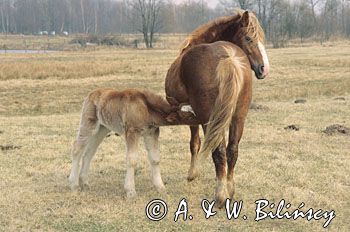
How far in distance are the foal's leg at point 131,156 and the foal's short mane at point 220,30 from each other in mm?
1508

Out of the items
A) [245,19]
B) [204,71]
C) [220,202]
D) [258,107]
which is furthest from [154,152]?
[258,107]

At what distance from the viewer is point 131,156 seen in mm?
6152

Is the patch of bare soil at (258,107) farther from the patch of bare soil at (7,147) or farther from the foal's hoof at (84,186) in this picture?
the foal's hoof at (84,186)

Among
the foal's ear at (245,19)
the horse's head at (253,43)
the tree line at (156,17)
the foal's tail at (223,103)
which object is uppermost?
the tree line at (156,17)

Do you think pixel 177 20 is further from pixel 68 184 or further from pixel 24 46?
pixel 68 184

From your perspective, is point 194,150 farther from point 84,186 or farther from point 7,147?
point 7,147

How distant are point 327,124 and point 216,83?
706 centimetres

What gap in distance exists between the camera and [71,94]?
1903cm

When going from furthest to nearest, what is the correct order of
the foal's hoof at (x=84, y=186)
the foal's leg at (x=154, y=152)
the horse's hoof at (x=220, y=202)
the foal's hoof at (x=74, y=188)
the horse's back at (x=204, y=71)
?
the foal's hoof at (x=84, y=186), the foal's hoof at (x=74, y=188), the foal's leg at (x=154, y=152), the horse's hoof at (x=220, y=202), the horse's back at (x=204, y=71)

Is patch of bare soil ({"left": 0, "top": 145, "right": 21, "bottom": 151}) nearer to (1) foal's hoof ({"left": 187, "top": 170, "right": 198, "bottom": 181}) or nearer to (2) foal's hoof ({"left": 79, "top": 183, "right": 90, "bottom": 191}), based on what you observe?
(2) foal's hoof ({"left": 79, "top": 183, "right": 90, "bottom": 191})

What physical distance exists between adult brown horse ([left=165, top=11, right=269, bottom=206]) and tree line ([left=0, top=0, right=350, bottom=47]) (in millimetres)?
44216

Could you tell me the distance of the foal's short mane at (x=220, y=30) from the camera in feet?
19.6

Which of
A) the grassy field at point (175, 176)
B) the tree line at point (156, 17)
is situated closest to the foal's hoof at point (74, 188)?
the grassy field at point (175, 176)

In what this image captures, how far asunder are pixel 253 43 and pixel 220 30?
60 cm
